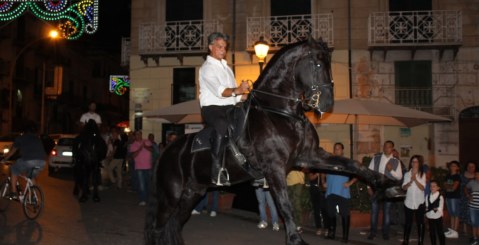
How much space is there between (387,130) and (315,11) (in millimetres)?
5725

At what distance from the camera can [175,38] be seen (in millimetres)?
22281

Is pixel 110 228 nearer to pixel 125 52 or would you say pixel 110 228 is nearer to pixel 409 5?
pixel 125 52

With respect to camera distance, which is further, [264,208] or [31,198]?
[264,208]

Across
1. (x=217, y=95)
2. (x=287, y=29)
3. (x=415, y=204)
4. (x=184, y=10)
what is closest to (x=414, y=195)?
(x=415, y=204)

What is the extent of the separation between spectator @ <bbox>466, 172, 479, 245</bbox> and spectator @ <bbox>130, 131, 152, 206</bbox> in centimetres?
814

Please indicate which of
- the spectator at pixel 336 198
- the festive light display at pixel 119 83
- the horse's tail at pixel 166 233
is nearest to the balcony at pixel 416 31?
the spectator at pixel 336 198

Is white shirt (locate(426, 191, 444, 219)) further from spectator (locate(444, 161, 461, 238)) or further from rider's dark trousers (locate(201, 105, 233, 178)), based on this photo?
rider's dark trousers (locate(201, 105, 233, 178))

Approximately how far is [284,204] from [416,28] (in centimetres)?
1716

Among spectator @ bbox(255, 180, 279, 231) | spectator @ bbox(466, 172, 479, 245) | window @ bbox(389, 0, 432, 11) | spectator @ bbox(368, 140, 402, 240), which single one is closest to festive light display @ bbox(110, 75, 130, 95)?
window @ bbox(389, 0, 432, 11)

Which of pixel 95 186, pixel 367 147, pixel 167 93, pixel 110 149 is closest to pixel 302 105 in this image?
pixel 95 186

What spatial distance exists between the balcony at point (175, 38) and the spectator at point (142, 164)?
8.22 meters

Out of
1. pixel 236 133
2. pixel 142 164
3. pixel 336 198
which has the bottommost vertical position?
pixel 336 198

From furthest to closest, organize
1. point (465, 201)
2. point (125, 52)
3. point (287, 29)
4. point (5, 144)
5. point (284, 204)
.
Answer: point (5, 144) → point (125, 52) → point (287, 29) → point (465, 201) → point (284, 204)

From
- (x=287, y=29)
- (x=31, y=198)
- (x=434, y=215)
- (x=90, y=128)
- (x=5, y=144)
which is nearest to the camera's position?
(x=434, y=215)
